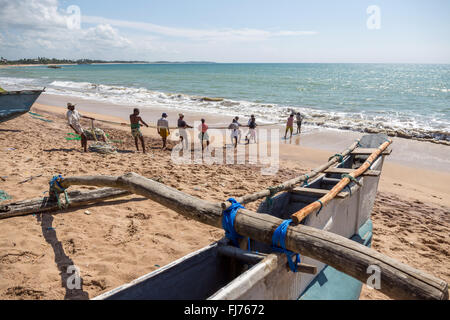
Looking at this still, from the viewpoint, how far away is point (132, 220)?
195 inches

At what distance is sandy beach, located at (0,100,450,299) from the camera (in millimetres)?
3621

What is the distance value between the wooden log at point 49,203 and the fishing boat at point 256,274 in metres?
3.10

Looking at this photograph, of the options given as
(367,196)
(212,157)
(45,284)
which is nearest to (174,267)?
(45,284)

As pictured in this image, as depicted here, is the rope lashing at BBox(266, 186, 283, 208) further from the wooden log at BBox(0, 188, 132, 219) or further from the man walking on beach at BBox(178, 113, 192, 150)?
the man walking on beach at BBox(178, 113, 192, 150)

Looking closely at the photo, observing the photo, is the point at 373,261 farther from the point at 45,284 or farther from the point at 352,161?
the point at 352,161

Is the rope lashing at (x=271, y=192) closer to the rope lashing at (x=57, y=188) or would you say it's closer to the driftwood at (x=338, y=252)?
the driftwood at (x=338, y=252)

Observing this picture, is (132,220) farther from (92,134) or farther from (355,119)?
(355,119)

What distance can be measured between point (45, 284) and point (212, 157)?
749 centimetres

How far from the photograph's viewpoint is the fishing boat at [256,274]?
2.09 m

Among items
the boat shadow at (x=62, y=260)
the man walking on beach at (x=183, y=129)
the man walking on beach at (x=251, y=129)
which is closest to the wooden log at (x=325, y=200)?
the boat shadow at (x=62, y=260)

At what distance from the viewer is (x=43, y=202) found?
4.71 meters

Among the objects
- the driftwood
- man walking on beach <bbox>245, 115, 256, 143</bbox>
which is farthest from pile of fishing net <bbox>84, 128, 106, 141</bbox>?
the driftwood

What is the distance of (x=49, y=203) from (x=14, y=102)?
9222 mm

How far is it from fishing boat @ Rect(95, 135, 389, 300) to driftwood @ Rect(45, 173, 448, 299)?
0.19 m
